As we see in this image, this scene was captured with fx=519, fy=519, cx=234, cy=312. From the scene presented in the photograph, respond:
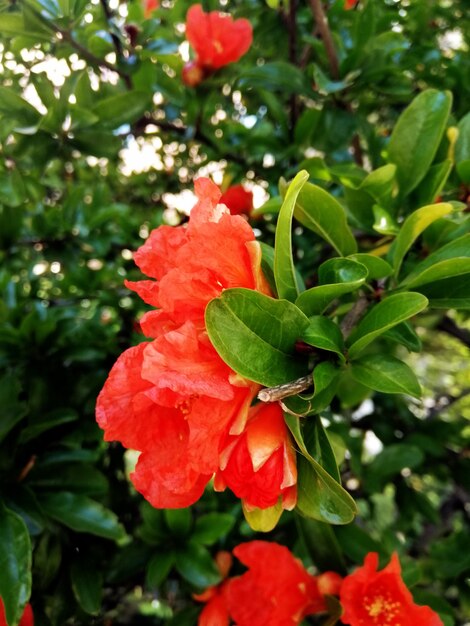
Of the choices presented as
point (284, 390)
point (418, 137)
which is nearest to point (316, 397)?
point (284, 390)

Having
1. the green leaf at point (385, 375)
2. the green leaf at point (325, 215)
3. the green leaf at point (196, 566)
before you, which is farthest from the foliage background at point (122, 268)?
the green leaf at point (385, 375)

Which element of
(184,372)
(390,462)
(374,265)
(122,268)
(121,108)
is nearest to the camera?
(184,372)

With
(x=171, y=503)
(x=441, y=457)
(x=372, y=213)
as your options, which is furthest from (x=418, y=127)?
(x=441, y=457)

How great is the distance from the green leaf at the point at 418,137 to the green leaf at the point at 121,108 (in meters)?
0.48

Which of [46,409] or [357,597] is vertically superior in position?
[357,597]

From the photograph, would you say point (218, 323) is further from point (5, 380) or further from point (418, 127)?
point (5, 380)

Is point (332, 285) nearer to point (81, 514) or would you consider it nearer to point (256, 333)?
point (256, 333)

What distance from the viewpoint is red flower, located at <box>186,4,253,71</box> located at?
3.76 feet

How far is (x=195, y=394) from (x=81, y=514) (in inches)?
17.8

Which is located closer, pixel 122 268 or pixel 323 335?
pixel 323 335

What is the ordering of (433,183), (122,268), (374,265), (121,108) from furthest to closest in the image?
(122,268) < (121,108) < (433,183) < (374,265)

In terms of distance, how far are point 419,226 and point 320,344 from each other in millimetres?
209

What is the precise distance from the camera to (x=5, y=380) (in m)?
0.86

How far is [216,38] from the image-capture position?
3.84ft
